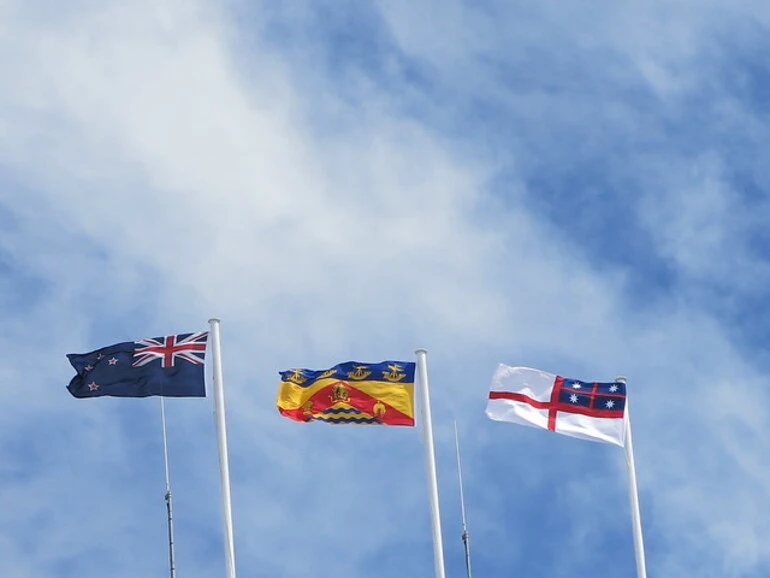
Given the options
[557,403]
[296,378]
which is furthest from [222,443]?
[557,403]

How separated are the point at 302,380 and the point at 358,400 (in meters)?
1.84

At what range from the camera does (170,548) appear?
57.8 m

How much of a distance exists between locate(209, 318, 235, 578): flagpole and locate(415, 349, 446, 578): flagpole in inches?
234

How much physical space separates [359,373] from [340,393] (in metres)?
0.86

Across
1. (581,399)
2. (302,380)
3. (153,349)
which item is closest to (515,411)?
(581,399)

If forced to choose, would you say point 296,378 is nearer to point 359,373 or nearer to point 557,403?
point 359,373

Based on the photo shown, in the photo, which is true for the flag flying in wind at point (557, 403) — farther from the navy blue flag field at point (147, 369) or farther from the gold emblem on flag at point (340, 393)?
the navy blue flag field at point (147, 369)

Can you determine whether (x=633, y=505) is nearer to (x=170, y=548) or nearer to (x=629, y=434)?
(x=629, y=434)

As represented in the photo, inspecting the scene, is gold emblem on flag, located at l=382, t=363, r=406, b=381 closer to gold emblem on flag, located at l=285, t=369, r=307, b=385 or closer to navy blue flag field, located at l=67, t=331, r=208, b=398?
gold emblem on flag, located at l=285, t=369, r=307, b=385

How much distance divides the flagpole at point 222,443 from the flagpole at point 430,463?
19.5 ft

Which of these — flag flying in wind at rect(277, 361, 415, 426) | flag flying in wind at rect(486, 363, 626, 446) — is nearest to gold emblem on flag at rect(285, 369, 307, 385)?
flag flying in wind at rect(277, 361, 415, 426)

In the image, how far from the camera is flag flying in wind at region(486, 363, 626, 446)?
6116 centimetres

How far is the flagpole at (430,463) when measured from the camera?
58656mm

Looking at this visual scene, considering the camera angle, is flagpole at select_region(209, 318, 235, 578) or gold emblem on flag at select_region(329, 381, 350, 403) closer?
flagpole at select_region(209, 318, 235, 578)
